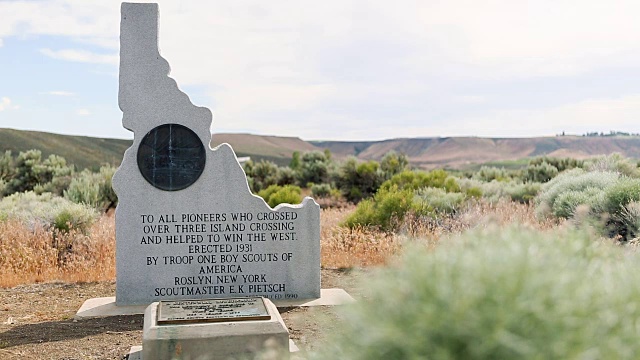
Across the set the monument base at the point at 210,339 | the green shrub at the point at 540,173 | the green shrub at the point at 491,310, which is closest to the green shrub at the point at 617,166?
the green shrub at the point at 540,173

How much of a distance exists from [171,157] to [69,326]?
7.53 feet

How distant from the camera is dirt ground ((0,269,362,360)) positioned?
6953 millimetres

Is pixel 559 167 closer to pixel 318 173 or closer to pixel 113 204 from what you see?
pixel 318 173

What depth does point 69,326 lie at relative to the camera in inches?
315

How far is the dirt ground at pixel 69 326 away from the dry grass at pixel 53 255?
0.54 metres

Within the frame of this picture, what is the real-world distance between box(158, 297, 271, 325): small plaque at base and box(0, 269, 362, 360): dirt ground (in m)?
0.55

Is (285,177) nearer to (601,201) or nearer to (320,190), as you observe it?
(320,190)

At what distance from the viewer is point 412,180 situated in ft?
68.9

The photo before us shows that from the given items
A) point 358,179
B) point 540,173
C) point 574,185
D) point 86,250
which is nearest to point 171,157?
point 86,250

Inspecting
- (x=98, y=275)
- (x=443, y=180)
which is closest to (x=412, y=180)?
(x=443, y=180)

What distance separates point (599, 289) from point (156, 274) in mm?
6742

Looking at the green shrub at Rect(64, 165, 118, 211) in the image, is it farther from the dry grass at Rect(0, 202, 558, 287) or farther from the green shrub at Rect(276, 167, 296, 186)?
the green shrub at Rect(276, 167, 296, 186)

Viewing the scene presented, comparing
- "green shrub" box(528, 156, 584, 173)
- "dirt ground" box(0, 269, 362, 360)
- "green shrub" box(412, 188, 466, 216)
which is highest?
"green shrub" box(528, 156, 584, 173)

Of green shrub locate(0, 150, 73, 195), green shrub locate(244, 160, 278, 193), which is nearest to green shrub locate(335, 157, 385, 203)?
green shrub locate(244, 160, 278, 193)
